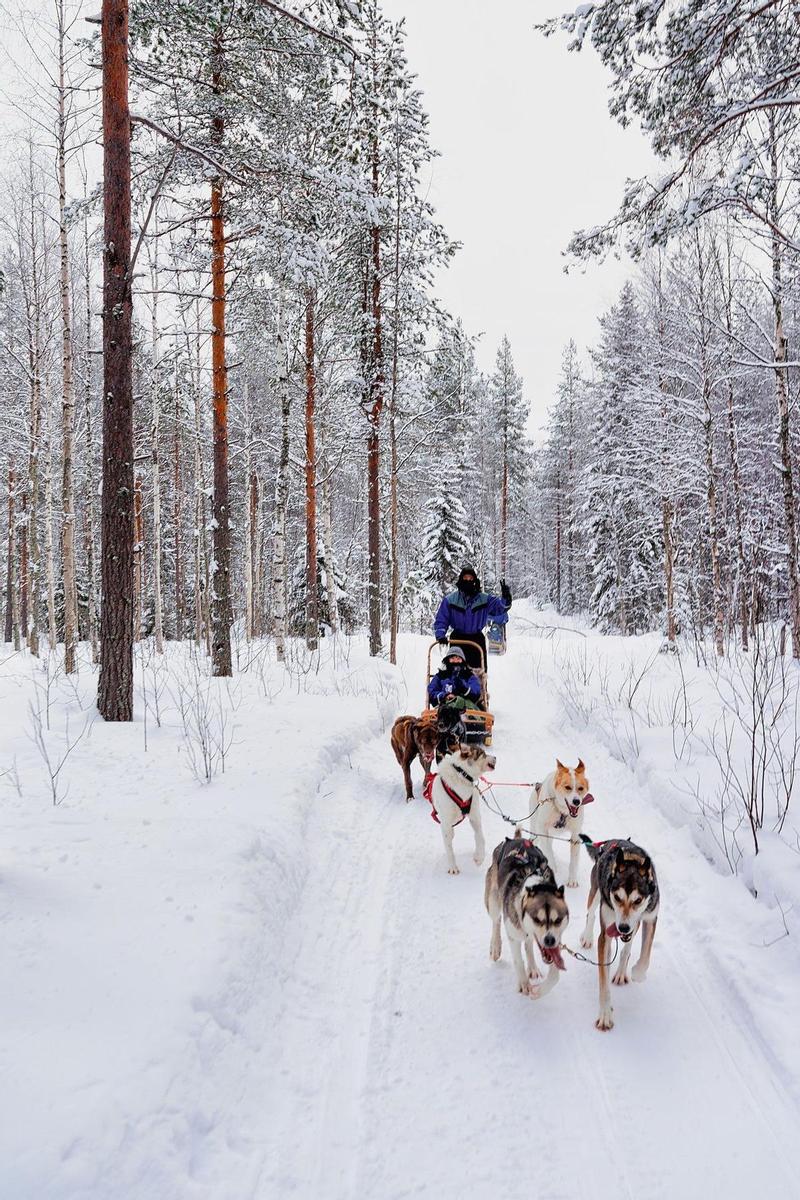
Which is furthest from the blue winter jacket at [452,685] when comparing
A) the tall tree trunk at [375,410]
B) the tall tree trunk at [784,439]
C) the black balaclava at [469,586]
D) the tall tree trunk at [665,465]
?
the tall tree trunk at [665,465]

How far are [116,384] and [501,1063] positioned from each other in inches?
257

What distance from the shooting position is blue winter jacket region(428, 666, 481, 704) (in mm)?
7578

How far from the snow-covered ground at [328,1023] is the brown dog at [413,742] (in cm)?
118

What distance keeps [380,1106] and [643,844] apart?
10.0 ft

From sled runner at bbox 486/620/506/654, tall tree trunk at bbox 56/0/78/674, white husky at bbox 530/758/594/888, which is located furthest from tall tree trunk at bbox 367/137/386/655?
white husky at bbox 530/758/594/888

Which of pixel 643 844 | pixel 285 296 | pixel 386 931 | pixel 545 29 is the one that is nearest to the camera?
pixel 386 931

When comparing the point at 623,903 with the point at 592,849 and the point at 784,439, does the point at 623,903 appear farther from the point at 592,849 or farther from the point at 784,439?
the point at 784,439

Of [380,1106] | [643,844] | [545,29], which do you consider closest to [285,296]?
[545,29]

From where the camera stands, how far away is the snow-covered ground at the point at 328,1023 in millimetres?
2137

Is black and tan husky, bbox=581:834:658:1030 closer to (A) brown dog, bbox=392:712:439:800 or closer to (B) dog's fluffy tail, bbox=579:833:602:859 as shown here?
(B) dog's fluffy tail, bbox=579:833:602:859

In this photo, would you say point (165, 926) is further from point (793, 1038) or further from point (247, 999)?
point (793, 1038)

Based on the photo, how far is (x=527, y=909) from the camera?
2854 millimetres

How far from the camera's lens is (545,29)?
613 centimetres

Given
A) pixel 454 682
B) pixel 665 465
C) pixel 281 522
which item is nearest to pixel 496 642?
pixel 665 465
